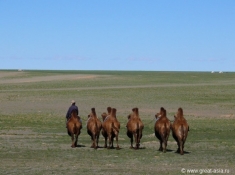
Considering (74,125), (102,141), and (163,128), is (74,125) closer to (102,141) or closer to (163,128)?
(102,141)

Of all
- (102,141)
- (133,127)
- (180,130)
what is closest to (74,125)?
(133,127)

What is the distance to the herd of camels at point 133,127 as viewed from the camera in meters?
22.3

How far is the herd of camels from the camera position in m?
22.3

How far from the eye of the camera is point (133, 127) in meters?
23.9

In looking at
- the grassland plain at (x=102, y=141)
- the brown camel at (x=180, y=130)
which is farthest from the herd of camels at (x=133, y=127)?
the grassland plain at (x=102, y=141)

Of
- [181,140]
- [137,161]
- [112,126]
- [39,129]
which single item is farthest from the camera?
[39,129]

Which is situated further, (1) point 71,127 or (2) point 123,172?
(1) point 71,127

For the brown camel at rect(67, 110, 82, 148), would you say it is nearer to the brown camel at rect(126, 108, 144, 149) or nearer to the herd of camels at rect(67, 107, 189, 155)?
the herd of camels at rect(67, 107, 189, 155)

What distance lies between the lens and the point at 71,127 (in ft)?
80.6

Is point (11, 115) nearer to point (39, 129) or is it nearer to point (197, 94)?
point (39, 129)

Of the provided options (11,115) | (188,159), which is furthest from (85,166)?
(11,115)

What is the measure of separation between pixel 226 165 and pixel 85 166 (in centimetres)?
386

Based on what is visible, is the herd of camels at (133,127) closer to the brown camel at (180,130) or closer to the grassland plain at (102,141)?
the brown camel at (180,130)

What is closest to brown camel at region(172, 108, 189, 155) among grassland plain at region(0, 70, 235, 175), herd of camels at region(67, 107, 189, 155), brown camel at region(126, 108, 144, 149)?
herd of camels at region(67, 107, 189, 155)
